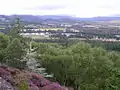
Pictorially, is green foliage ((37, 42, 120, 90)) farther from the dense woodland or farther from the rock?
the rock

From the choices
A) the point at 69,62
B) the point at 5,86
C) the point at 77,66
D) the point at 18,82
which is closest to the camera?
the point at 5,86

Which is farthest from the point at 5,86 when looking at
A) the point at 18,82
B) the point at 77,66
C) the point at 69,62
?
the point at 69,62

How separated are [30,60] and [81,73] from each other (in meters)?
8.10

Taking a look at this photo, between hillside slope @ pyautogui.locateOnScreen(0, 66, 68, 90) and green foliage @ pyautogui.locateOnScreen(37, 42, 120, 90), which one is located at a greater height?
hillside slope @ pyautogui.locateOnScreen(0, 66, 68, 90)

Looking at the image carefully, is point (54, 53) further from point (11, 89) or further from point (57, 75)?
point (11, 89)

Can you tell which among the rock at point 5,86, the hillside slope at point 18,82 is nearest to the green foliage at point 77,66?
the hillside slope at point 18,82

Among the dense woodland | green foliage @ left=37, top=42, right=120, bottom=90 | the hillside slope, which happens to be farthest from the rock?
green foliage @ left=37, top=42, right=120, bottom=90

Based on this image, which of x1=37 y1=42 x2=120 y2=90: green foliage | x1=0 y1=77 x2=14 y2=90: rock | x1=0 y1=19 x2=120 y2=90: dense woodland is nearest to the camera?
x1=0 y1=77 x2=14 y2=90: rock

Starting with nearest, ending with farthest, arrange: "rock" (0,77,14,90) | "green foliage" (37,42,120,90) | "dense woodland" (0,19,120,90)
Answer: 1. "rock" (0,77,14,90)
2. "dense woodland" (0,19,120,90)
3. "green foliage" (37,42,120,90)

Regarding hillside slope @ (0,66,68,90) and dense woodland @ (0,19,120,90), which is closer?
hillside slope @ (0,66,68,90)

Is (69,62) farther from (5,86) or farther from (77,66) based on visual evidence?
(5,86)

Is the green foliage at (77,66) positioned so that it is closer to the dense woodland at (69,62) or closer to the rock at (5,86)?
the dense woodland at (69,62)

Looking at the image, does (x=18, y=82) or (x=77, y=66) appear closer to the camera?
(x=18, y=82)

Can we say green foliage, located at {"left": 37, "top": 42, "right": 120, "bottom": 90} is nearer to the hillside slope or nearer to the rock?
the hillside slope
